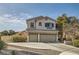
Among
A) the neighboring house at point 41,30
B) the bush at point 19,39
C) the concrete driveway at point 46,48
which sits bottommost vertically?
Answer: the concrete driveway at point 46,48

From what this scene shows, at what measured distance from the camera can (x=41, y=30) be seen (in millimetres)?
5762

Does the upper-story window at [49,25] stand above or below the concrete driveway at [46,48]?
above

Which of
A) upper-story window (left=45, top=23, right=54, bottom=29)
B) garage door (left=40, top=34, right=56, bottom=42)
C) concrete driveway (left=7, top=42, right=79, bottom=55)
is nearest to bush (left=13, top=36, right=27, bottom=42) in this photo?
concrete driveway (left=7, top=42, right=79, bottom=55)

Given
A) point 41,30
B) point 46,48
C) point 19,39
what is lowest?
point 46,48

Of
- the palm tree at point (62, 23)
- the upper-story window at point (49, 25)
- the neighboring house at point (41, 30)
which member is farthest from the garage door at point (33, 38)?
the palm tree at point (62, 23)

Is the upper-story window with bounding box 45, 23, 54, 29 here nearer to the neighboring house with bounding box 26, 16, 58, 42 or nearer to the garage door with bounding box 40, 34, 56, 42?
the neighboring house with bounding box 26, 16, 58, 42

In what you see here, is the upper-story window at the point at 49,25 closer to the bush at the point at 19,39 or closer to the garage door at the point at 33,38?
the garage door at the point at 33,38

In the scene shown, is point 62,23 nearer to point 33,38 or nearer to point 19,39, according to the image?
point 33,38

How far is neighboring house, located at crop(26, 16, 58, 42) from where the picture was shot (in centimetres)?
573

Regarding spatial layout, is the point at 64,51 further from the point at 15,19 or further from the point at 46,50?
the point at 15,19

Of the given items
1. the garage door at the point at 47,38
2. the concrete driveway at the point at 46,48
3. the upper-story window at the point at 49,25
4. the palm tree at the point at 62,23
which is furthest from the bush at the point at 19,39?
the palm tree at the point at 62,23

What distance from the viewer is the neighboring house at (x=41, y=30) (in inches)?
226

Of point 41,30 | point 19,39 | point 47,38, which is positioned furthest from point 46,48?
point 19,39

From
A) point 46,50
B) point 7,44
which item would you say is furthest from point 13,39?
point 46,50
